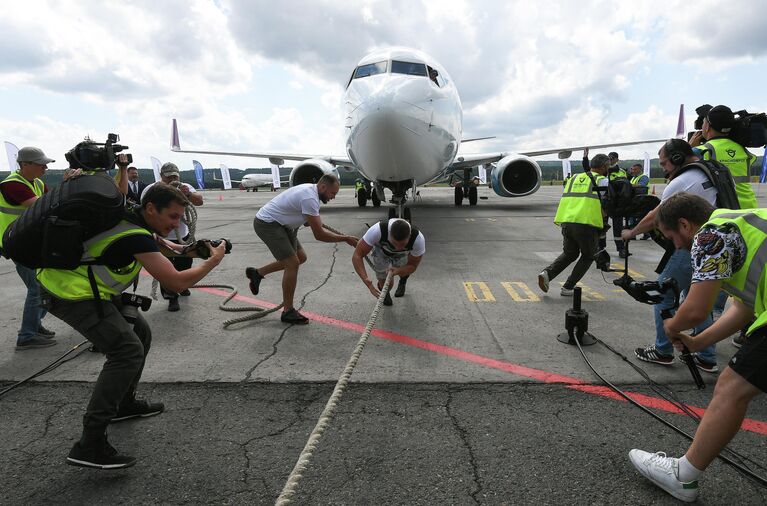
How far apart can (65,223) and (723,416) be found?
124 inches

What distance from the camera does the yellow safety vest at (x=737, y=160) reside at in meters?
3.90

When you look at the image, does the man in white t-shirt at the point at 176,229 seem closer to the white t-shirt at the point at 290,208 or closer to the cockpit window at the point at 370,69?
the white t-shirt at the point at 290,208

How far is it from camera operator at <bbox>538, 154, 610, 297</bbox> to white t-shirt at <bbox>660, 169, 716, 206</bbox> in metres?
1.61

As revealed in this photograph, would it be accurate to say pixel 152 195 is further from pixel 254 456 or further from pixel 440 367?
pixel 440 367

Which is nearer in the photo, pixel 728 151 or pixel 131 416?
pixel 131 416

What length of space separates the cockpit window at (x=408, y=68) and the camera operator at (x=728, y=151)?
6.40m

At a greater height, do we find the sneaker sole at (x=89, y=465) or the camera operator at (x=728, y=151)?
the camera operator at (x=728, y=151)

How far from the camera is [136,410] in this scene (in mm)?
2920

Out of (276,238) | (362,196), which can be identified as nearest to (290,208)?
(276,238)

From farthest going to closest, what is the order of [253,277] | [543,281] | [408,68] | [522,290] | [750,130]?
1. [408,68]
2. [522,290]
3. [543,281]
4. [253,277]
5. [750,130]

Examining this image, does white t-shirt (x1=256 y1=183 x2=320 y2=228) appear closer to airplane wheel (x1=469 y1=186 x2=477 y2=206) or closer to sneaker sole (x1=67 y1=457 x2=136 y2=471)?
sneaker sole (x1=67 y1=457 x2=136 y2=471)

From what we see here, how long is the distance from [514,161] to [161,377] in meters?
13.9

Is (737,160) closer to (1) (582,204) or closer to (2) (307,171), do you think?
(1) (582,204)

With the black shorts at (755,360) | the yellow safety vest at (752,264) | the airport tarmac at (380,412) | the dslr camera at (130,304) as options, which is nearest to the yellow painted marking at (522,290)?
the airport tarmac at (380,412)
